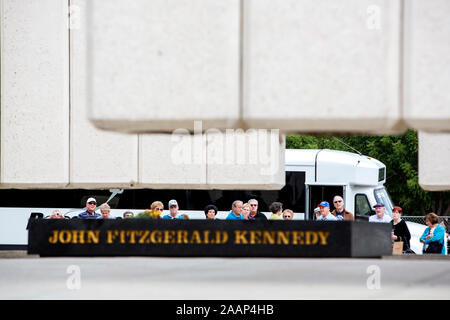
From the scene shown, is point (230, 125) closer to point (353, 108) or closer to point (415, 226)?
point (353, 108)

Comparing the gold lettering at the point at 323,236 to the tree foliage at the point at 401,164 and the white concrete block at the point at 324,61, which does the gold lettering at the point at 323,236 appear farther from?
the tree foliage at the point at 401,164

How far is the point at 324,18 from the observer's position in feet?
38.5

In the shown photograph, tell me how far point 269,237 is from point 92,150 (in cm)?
493

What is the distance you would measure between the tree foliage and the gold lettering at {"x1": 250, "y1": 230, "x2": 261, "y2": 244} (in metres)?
26.0

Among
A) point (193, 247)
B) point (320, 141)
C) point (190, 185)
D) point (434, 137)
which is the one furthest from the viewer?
point (320, 141)

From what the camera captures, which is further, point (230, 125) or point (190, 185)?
point (190, 185)

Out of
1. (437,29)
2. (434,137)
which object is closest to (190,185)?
(434,137)

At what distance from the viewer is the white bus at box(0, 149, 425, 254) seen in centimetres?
2162

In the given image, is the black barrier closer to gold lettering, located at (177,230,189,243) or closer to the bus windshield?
gold lettering, located at (177,230,189,243)

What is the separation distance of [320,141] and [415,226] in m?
24.0

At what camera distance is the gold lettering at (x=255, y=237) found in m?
14.9

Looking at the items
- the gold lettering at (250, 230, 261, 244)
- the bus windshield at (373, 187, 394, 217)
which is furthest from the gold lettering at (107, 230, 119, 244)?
the bus windshield at (373, 187, 394, 217)

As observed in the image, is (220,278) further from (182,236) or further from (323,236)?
(323,236)

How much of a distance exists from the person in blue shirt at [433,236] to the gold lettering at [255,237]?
11.8ft
